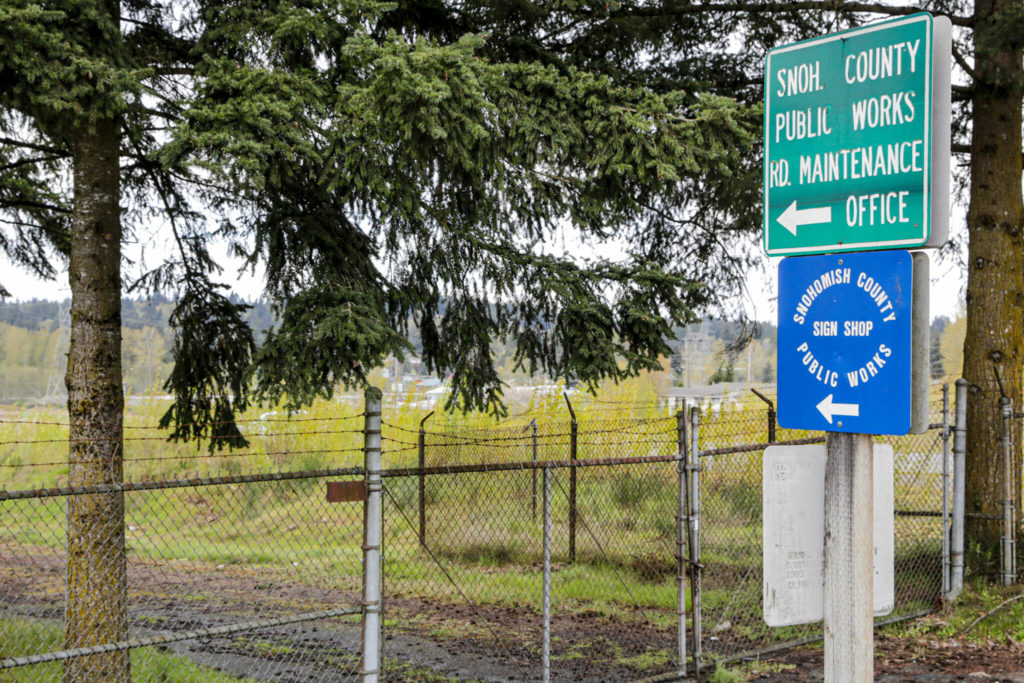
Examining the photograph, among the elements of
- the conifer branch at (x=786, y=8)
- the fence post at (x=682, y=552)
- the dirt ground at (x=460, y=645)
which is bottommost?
the dirt ground at (x=460, y=645)

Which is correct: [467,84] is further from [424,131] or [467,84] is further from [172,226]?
[172,226]

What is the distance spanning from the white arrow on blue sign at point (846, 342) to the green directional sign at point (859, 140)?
110 millimetres

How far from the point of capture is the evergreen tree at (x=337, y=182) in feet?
17.6

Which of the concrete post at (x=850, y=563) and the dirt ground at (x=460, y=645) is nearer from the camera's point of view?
the concrete post at (x=850, y=563)

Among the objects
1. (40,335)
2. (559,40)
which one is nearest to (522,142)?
(559,40)

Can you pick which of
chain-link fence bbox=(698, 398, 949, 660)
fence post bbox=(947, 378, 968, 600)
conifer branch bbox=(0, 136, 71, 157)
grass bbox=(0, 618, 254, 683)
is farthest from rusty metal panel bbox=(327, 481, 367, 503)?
fence post bbox=(947, 378, 968, 600)

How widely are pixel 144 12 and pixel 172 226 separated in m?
1.91

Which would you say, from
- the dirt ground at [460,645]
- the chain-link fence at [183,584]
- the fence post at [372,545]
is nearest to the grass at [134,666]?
the chain-link fence at [183,584]

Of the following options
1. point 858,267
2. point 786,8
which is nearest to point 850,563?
point 858,267

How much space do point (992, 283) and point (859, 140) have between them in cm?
724

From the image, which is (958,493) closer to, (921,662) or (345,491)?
(921,662)

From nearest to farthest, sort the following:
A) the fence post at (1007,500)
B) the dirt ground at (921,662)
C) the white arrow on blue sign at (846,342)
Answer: the white arrow on blue sign at (846,342) → the dirt ground at (921,662) → the fence post at (1007,500)

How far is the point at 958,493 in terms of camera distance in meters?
8.43

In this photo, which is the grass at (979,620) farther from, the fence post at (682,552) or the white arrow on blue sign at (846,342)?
the white arrow on blue sign at (846,342)
